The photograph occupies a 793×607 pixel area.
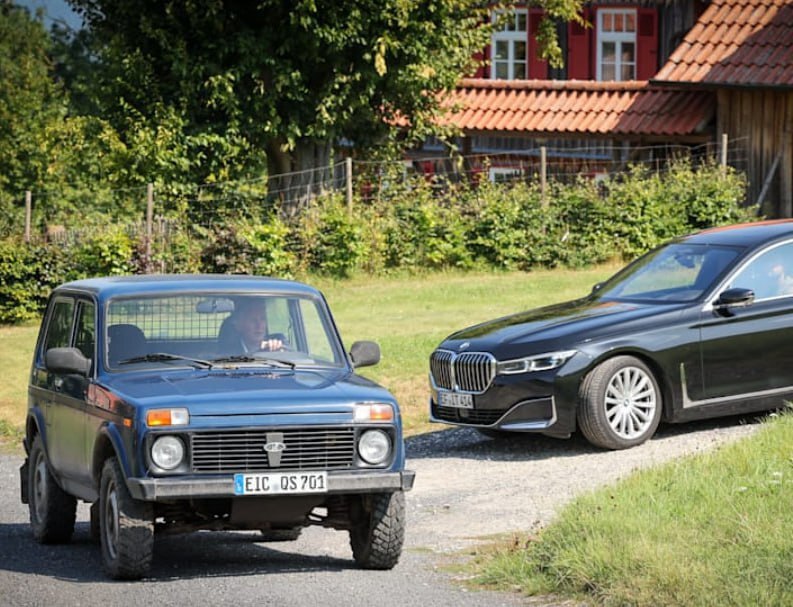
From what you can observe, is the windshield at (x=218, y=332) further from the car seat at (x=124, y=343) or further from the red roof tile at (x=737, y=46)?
the red roof tile at (x=737, y=46)

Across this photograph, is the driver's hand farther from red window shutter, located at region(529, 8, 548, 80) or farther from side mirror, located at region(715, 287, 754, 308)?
red window shutter, located at region(529, 8, 548, 80)

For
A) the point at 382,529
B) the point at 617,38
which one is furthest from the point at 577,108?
the point at 382,529

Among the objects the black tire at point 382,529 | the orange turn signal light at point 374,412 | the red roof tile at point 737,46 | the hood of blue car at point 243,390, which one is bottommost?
the black tire at point 382,529

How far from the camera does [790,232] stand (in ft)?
47.8

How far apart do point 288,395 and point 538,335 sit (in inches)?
195

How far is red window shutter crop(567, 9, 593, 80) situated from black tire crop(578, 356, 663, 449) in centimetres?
2704

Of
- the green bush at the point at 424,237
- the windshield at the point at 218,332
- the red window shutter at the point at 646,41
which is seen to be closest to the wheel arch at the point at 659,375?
the windshield at the point at 218,332

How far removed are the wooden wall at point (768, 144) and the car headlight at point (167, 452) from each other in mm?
25545

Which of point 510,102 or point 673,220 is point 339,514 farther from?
point 510,102

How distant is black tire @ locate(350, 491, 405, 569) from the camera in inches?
372

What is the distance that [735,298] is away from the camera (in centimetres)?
1388

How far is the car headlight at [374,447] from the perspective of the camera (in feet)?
30.5

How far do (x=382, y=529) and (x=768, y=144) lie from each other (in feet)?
84.0

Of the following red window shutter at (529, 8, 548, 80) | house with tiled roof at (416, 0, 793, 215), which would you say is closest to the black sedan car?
house with tiled roof at (416, 0, 793, 215)
